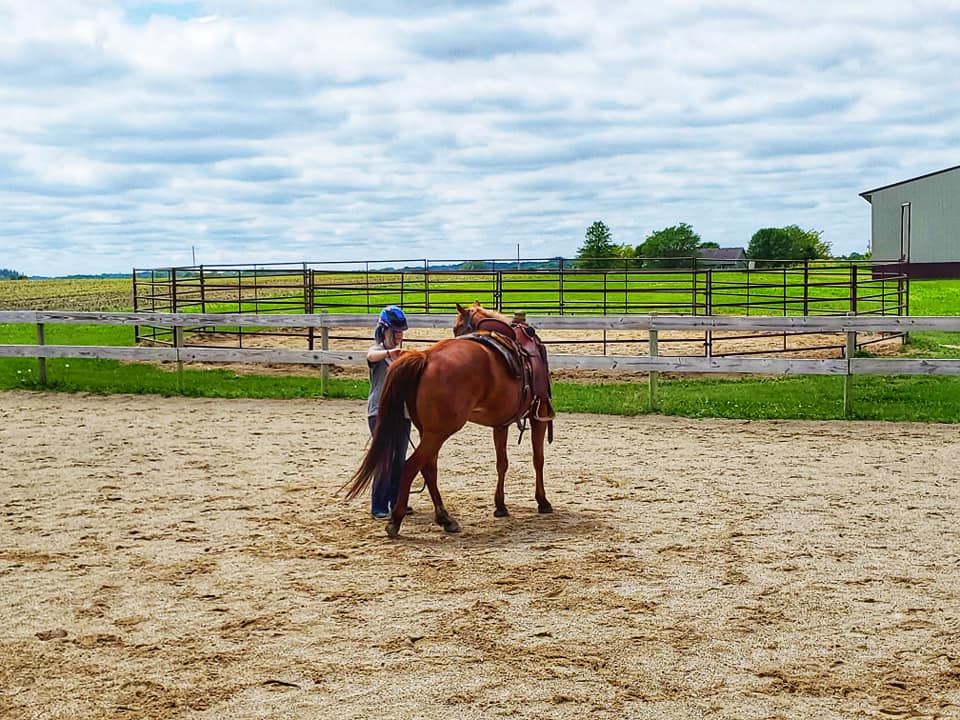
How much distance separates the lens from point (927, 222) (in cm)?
4391

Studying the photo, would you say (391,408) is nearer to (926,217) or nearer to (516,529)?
(516,529)

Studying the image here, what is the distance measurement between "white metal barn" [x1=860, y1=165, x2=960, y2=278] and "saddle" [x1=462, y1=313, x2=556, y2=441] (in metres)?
37.9

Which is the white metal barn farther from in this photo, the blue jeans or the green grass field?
the blue jeans

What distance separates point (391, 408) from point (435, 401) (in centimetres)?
28

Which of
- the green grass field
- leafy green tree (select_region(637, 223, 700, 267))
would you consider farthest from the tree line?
the green grass field

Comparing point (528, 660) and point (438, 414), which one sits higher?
point (438, 414)

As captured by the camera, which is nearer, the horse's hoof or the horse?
the horse

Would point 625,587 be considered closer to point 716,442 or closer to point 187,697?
point 187,697

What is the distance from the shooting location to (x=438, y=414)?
6328 mm

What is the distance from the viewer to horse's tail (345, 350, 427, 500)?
Result: 6.30m

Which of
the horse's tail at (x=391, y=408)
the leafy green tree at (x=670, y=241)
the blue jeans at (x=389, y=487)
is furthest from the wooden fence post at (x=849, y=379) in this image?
the leafy green tree at (x=670, y=241)

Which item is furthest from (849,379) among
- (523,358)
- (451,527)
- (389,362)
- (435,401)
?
(435,401)

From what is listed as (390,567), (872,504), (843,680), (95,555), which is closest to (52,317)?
(95,555)

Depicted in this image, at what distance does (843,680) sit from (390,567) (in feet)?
8.24
